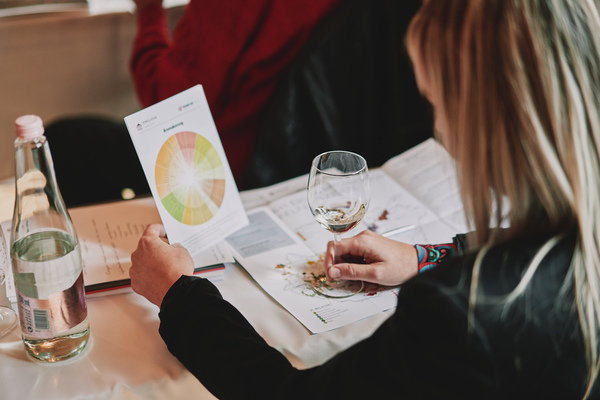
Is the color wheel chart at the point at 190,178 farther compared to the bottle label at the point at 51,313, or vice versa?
the color wheel chart at the point at 190,178

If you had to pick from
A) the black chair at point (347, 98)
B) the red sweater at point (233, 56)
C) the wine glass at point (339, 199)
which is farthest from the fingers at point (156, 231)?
the red sweater at point (233, 56)

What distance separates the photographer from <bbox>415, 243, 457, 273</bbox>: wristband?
3.01 ft

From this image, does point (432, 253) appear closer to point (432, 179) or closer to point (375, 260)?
point (375, 260)

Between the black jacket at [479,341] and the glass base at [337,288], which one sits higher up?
the black jacket at [479,341]

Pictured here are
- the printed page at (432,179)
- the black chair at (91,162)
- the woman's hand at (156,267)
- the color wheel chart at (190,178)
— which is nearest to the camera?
the woman's hand at (156,267)

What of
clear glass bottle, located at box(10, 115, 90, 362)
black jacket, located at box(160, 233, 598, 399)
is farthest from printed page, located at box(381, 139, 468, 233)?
clear glass bottle, located at box(10, 115, 90, 362)

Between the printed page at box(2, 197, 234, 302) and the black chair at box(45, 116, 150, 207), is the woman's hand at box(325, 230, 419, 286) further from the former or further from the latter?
the black chair at box(45, 116, 150, 207)

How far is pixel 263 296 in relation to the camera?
0.88 m

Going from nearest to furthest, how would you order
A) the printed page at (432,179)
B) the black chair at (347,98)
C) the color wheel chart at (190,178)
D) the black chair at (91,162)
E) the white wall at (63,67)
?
the color wheel chart at (190,178)
the printed page at (432,179)
the black chair at (347,98)
the black chair at (91,162)
the white wall at (63,67)

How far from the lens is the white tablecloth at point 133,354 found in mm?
724

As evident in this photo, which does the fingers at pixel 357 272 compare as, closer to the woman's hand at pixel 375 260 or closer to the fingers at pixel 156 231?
the woman's hand at pixel 375 260

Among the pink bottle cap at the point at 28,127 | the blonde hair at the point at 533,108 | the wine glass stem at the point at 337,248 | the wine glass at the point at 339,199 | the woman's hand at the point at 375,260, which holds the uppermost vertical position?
the pink bottle cap at the point at 28,127

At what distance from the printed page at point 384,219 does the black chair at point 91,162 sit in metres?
0.68

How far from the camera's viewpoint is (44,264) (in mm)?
713
